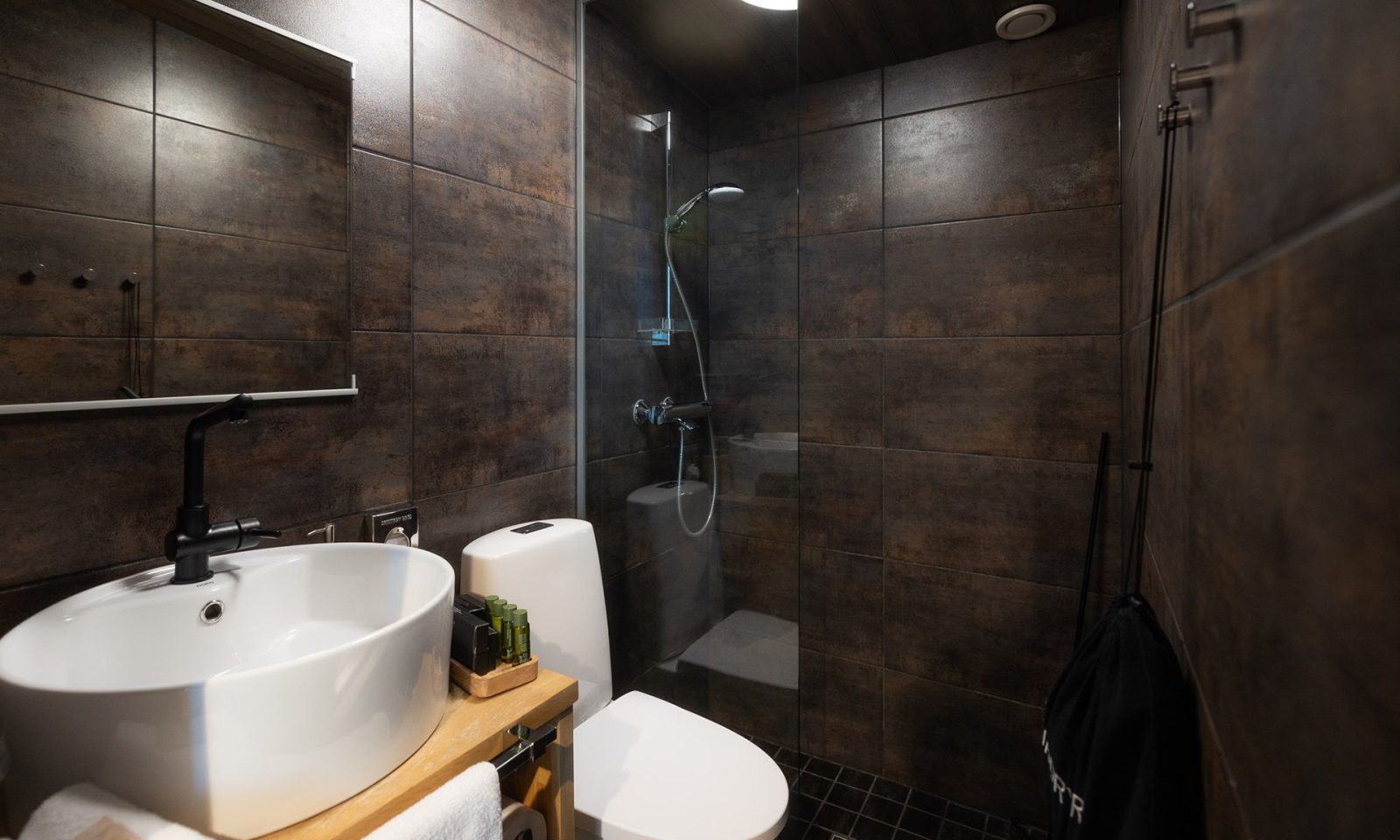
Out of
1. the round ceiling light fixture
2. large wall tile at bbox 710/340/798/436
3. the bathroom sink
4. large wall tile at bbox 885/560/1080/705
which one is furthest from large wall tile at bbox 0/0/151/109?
large wall tile at bbox 885/560/1080/705

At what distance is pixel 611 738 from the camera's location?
62.2 inches

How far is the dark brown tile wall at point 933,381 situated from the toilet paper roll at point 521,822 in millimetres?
1037

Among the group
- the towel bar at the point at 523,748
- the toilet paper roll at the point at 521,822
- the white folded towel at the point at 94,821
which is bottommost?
the toilet paper roll at the point at 521,822

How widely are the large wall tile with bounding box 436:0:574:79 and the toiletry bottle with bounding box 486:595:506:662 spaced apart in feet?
4.71

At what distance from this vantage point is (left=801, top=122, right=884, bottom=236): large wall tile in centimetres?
224

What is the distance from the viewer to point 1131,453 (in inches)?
64.3

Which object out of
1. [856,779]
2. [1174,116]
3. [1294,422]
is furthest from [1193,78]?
[856,779]

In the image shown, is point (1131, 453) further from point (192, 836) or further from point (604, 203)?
point (192, 836)

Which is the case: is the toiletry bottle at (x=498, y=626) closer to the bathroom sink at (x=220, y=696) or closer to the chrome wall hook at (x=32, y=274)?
the bathroom sink at (x=220, y=696)

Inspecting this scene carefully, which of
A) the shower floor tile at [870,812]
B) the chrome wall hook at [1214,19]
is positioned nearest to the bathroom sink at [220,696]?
the chrome wall hook at [1214,19]

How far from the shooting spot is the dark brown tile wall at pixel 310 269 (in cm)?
99

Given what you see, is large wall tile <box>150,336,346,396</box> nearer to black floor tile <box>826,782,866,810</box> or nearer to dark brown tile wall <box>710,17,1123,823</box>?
dark brown tile wall <box>710,17,1123,823</box>

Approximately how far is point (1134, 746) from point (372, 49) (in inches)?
74.3

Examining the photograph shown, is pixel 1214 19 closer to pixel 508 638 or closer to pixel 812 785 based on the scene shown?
pixel 508 638
